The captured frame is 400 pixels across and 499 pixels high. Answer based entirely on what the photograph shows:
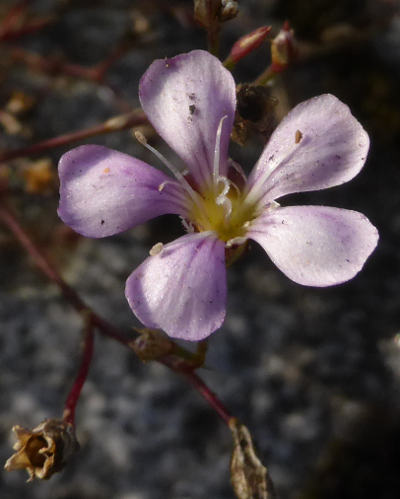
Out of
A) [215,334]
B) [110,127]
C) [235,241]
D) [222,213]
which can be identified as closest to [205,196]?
[222,213]

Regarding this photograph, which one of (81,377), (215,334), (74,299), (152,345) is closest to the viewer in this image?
(152,345)

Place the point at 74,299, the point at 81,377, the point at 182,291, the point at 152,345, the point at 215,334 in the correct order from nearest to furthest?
1. the point at 182,291
2. the point at 152,345
3. the point at 81,377
4. the point at 74,299
5. the point at 215,334

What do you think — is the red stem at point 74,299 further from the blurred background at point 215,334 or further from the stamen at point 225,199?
the stamen at point 225,199

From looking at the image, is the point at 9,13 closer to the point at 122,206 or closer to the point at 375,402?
the point at 122,206

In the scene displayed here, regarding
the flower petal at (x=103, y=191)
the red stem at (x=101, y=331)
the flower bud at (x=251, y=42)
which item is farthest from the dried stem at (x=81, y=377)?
the flower bud at (x=251, y=42)

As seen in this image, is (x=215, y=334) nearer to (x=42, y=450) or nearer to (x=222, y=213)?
(x=222, y=213)

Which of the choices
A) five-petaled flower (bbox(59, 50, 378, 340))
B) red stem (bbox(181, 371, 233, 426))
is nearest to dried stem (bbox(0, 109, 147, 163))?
five-petaled flower (bbox(59, 50, 378, 340))

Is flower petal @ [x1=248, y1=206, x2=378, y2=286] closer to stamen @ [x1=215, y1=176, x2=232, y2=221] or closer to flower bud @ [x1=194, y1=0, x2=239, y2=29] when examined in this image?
stamen @ [x1=215, y1=176, x2=232, y2=221]

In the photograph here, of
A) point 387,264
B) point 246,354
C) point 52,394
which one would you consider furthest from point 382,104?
point 52,394
